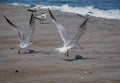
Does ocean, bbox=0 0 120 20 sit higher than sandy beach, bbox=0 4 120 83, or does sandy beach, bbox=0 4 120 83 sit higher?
sandy beach, bbox=0 4 120 83

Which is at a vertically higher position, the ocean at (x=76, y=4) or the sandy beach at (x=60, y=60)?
the sandy beach at (x=60, y=60)

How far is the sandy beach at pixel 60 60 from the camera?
350 inches

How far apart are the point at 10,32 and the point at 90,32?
3060 mm

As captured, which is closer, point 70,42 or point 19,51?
point 70,42

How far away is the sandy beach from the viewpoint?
8.90 meters

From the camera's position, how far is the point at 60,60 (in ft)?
35.6

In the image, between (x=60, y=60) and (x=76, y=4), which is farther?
(x=76, y=4)

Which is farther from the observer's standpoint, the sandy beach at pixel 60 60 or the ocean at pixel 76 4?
the ocean at pixel 76 4

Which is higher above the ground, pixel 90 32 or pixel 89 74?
pixel 89 74

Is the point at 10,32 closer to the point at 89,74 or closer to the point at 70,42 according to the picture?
the point at 70,42

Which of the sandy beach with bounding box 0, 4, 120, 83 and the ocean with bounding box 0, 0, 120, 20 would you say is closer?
the sandy beach with bounding box 0, 4, 120, 83

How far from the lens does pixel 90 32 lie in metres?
15.5

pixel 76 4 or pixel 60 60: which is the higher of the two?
pixel 60 60

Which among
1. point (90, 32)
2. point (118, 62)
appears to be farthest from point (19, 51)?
point (90, 32)
